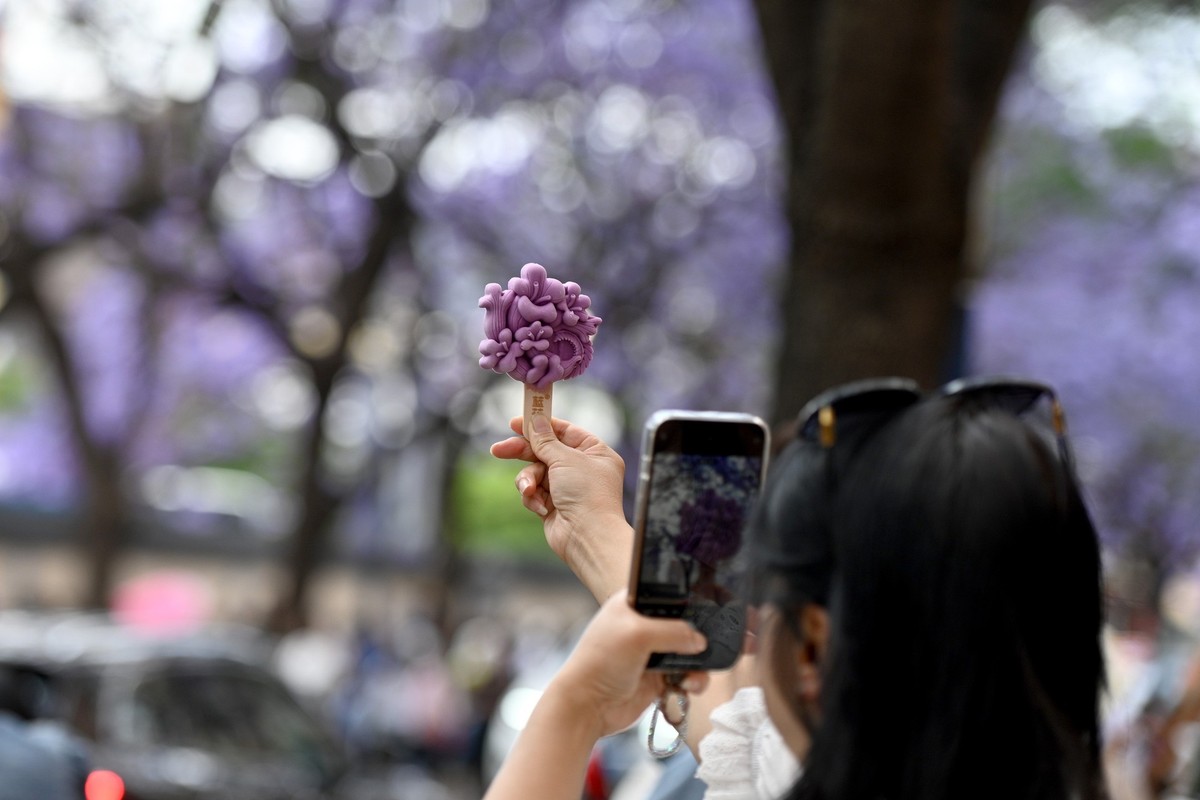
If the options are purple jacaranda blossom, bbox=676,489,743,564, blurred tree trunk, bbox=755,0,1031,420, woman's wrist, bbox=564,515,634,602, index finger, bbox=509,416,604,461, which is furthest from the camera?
blurred tree trunk, bbox=755,0,1031,420

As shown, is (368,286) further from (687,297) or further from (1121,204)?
(1121,204)

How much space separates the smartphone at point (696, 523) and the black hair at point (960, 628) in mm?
166

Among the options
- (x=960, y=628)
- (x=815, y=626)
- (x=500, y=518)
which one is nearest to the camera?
(x=960, y=628)

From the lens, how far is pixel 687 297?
16141 millimetres

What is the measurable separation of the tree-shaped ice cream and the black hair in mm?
555

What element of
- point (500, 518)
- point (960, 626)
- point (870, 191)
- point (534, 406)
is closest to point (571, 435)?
point (534, 406)

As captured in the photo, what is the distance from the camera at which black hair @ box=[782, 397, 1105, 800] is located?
1435mm

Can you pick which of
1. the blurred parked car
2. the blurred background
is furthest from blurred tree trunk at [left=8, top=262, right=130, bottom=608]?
the blurred parked car

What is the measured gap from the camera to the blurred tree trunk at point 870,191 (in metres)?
4.88

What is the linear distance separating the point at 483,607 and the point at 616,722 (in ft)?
92.3

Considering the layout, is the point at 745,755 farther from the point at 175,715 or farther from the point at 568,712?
the point at 175,715

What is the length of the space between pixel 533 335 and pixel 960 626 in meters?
0.71

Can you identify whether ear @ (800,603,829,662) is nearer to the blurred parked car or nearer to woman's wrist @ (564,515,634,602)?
woman's wrist @ (564,515,634,602)

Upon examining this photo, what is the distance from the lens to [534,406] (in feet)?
6.40
